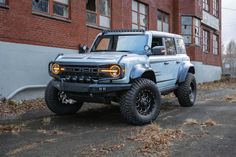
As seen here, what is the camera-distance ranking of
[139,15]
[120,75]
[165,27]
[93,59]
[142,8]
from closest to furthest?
[120,75], [93,59], [139,15], [142,8], [165,27]

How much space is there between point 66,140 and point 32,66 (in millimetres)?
6554

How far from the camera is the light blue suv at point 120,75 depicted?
818 centimetres

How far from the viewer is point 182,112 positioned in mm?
10617

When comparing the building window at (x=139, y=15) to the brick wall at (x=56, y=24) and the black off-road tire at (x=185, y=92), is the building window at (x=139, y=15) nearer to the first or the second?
the brick wall at (x=56, y=24)

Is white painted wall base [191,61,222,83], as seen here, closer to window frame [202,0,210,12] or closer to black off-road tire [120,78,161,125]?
window frame [202,0,210,12]

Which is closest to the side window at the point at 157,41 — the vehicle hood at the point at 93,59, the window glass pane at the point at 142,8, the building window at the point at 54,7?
the vehicle hood at the point at 93,59

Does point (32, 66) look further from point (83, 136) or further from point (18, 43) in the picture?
point (83, 136)

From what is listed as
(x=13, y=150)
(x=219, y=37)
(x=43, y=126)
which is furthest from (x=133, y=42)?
(x=219, y=37)

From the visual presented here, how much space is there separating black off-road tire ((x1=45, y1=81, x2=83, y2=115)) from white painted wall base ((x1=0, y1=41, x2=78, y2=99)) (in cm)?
300

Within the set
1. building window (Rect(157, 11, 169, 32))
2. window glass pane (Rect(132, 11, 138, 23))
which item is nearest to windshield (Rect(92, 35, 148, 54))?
window glass pane (Rect(132, 11, 138, 23))

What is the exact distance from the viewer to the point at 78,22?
15.7 meters

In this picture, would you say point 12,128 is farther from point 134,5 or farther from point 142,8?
point 142,8

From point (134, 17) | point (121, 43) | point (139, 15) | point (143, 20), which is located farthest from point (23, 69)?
point (143, 20)

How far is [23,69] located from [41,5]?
8.12 feet
